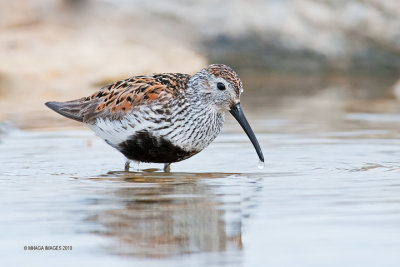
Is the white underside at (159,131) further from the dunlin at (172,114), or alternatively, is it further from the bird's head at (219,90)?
the bird's head at (219,90)

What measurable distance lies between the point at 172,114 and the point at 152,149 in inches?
16.2

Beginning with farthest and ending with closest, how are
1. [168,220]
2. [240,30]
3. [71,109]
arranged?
[240,30], [71,109], [168,220]

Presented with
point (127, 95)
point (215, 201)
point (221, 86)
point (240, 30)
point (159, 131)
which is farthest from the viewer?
point (240, 30)

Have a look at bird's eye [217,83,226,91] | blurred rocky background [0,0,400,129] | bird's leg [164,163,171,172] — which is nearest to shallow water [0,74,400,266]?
bird's leg [164,163,171,172]

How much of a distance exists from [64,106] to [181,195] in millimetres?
3360

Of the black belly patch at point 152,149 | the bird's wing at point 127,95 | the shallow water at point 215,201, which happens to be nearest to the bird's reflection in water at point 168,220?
the shallow water at point 215,201

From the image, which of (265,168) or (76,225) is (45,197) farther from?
(265,168)

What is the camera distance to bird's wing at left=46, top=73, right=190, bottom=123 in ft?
29.1

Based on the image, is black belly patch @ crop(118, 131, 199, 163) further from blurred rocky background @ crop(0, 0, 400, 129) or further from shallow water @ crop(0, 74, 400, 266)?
blurred rocky background @ crop(0, 0, 400, 129)

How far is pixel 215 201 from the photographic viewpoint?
6973 millimetres

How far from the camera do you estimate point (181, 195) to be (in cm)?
727

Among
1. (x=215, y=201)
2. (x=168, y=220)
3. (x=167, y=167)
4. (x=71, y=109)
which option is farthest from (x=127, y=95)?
(x=168, y=220)

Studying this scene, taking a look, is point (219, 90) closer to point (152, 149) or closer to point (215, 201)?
point (152, 149)

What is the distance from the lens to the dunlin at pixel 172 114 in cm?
866
